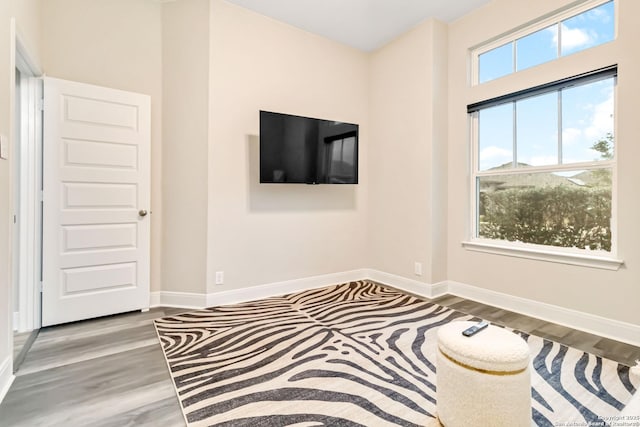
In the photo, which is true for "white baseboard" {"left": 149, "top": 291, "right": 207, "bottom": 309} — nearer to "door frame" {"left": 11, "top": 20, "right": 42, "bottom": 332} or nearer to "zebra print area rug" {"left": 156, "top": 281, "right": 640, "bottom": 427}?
"zebra print area rug" {"left": 156, "top": 281, "right": 640, "bottom": 427}

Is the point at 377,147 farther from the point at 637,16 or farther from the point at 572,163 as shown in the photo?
the point at 637,16

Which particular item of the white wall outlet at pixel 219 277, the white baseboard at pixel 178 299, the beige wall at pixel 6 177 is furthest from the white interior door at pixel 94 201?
the beige wall at pixel 6 177

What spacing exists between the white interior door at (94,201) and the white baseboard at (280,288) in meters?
0.68

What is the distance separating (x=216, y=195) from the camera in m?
3.10

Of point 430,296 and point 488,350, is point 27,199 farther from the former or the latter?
point 430,296

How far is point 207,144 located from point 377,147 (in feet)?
6.82

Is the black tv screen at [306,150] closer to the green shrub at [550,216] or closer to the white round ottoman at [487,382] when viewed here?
the green shrub at [550,216]

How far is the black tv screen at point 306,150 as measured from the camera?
3.18 m

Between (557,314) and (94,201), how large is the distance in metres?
4.06

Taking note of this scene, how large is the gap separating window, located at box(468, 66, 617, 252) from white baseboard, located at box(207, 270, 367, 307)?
1582mm

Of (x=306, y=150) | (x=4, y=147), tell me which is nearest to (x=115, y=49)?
(x=4, y=147)

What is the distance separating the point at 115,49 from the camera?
9.55 feet

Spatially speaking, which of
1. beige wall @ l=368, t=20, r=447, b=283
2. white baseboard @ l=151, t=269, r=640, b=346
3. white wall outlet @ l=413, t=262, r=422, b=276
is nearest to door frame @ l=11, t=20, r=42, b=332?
white baseboard @ l=151, t=269, r=640, b=346

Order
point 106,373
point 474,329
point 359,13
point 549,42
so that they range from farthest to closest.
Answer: point 359,13
point 549,42
point 106,373
point 474,329
